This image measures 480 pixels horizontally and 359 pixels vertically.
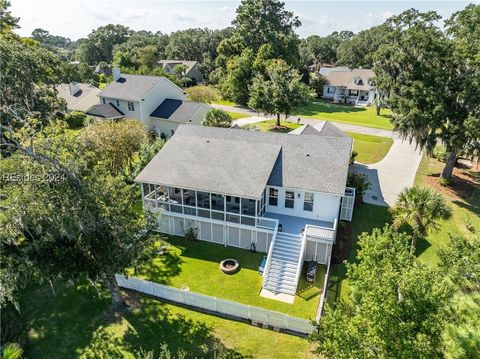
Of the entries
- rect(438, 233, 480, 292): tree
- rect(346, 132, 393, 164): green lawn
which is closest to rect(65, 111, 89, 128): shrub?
rect(346, 132, 393, 164): green lawn

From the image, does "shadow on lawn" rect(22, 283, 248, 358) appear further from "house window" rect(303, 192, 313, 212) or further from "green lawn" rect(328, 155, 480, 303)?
"house window" rect(303, 192, 313, 212)

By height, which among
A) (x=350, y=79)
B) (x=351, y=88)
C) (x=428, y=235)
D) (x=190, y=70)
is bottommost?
(x=428, y=235)

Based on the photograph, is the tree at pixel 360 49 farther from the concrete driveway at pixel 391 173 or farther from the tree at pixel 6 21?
the tree at pixel 6 21

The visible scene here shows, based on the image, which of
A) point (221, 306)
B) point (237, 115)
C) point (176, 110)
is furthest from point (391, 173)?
point (237, 115)

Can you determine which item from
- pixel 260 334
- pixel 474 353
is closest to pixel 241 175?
pixel 260 334

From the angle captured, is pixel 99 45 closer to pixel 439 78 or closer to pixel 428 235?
pixel 439 78
